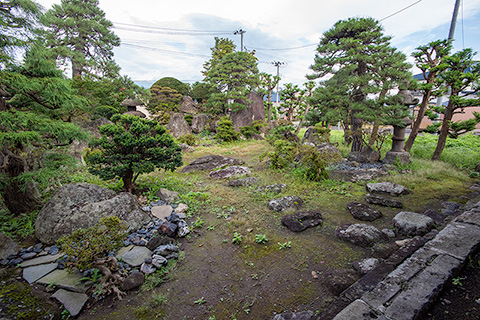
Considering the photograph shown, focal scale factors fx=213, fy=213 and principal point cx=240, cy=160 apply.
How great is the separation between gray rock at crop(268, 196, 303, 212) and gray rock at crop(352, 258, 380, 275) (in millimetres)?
1904

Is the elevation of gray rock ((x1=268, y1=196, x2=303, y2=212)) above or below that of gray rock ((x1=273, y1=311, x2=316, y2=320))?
above

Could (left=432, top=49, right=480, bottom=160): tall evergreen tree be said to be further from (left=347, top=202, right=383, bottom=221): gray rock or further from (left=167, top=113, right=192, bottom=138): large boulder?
(left=167, top=113, right=192, bottom=138): large boulder

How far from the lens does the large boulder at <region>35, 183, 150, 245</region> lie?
11.7 feet

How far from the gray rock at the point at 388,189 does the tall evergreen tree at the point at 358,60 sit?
3.50 m

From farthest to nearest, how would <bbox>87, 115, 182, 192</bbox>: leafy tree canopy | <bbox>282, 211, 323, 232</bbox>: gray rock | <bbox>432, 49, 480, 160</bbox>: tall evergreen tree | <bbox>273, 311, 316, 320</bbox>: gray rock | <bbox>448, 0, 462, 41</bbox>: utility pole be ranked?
<bbox>448, 0, 462, 41</bbox>: utility pole, <bbox>432, 49, 480, 160</bbox>: tall evergreen tree, <bbox>87, 115, 182, 192</bbox>: leafy tree canopy, <bbox>282, 211, 323, 232</bbox>: gray rock, <bbox>273, 311, 316, 320</bbox>: gray rock

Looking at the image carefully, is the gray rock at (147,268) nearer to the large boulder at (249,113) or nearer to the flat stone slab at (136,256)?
the flat stone slab at (136,256)

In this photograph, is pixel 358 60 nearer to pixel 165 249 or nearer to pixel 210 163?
pixel 210 163

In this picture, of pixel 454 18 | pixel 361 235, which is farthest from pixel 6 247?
pixel 454 18

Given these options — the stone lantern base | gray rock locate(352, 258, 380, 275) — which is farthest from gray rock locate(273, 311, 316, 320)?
the stone lantern base

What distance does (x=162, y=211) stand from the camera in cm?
461

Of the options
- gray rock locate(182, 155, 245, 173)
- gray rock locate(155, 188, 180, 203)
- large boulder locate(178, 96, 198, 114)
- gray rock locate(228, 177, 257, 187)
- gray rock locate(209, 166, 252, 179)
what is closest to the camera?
gray rock locate(155, 188, 180, 203)

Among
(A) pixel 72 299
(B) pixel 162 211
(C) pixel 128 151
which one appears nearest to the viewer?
(A) pixel 72 299

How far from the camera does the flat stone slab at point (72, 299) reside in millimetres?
2440

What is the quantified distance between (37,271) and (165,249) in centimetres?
166
